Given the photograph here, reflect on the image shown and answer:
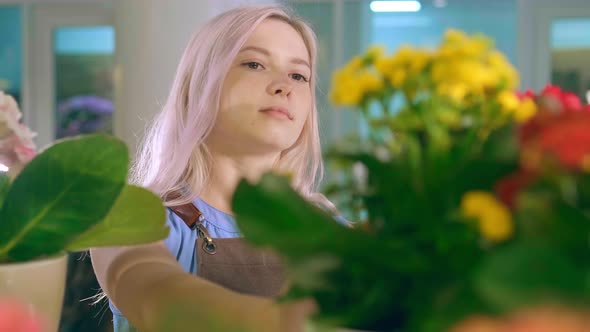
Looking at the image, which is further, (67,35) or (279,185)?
(67,35)

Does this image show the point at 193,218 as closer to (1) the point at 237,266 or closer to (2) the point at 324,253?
(1) the point at 237,266

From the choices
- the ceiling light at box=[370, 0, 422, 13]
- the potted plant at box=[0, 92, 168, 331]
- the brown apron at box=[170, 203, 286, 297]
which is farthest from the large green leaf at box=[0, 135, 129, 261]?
the ceiling light at box=[370, 0, 422, 13]

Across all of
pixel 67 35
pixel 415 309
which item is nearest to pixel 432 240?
pixel 415 309

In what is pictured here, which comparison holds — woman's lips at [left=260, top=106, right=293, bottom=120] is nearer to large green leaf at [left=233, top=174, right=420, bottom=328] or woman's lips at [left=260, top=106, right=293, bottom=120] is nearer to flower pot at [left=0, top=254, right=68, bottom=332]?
flower pot at [left=0, top=254, right=68, bottom=332]

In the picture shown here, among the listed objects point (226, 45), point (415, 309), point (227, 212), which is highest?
point (226, 45)

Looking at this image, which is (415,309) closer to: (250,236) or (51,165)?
(250,236)

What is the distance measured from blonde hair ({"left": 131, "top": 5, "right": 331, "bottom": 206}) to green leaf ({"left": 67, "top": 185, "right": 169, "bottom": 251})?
586mm

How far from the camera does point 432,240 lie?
11.0 inches

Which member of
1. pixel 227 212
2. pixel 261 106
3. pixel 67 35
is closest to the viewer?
pixel 261 106

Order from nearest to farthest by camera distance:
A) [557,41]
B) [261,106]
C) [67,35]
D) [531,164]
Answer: [531,164] → [261,106] → [557,41] → [67,35]

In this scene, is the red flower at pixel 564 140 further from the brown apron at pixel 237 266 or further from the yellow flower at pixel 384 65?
the brown apron at pixel 237 266

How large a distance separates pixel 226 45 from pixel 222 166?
18cm

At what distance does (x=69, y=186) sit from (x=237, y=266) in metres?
0.65

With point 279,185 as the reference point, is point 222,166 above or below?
below
